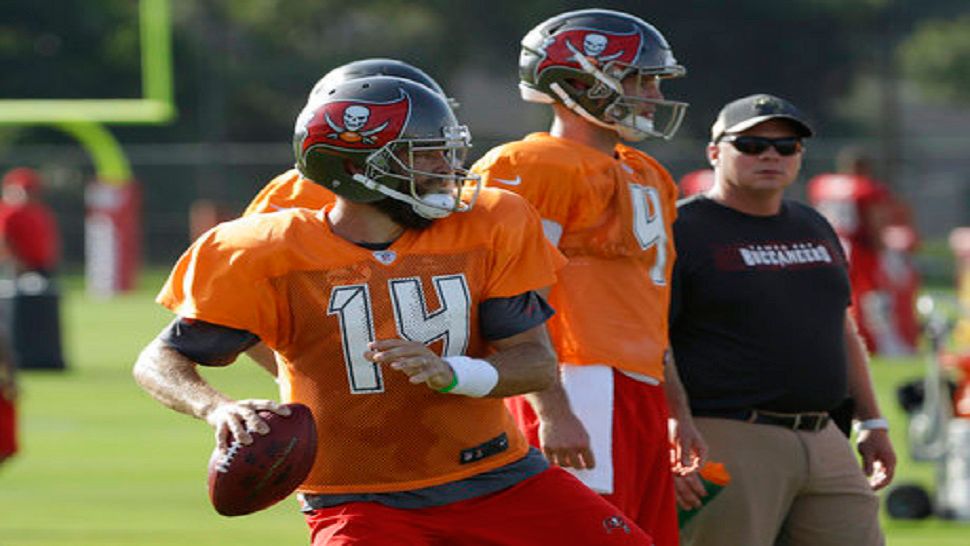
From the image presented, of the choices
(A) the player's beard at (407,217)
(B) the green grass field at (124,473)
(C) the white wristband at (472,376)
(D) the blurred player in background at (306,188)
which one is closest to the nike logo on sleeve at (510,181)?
(D) the blurred player in background at (306,188)

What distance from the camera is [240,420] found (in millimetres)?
4297

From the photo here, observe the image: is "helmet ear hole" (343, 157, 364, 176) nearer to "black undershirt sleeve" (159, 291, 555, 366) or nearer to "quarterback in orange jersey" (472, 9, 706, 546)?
"black undershirt sleeve" (159, 291, 555, 366)

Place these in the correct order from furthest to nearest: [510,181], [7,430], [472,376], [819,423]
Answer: [7,430] < [819,423] < [510,181] < [472,376]

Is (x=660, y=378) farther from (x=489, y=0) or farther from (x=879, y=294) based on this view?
(x=489, y=0)

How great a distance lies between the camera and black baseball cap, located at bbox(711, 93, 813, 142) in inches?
239

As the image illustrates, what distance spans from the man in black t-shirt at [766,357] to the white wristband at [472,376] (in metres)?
1.54

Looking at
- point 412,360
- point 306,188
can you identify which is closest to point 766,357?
point 306,188

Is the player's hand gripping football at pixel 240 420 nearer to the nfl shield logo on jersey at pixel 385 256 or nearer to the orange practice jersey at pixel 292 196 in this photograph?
the nfl shield logo on jersey at pixel 385 256

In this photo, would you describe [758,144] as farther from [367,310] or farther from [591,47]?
[367,310]

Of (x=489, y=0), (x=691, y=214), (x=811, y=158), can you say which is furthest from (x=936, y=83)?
(x=691, y=214)

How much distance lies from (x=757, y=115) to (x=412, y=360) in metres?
2.03

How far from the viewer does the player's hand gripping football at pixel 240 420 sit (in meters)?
4.28

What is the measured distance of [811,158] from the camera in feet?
98.4

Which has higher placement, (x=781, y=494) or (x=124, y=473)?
(x=781, y=494)
